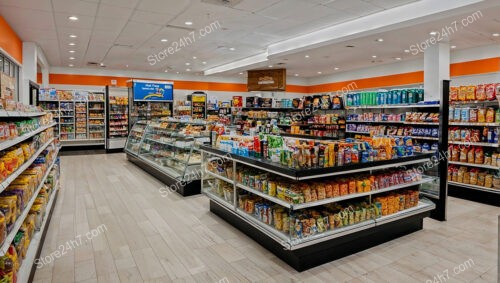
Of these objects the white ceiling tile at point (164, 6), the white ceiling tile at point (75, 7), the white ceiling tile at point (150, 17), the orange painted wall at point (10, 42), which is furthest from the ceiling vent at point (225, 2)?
the orange painted wall at point (10, 42)

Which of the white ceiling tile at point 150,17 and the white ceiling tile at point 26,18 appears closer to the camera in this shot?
the white ceiling tile at point 26,18

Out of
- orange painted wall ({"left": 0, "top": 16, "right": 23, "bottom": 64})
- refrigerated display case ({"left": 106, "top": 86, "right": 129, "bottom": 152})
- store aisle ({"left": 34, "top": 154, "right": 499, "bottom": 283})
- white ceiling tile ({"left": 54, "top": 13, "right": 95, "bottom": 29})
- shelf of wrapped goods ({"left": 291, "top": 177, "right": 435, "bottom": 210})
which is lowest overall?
store aisle ({"left": 34, "top": 154, "right": 499, "bottom": 283})

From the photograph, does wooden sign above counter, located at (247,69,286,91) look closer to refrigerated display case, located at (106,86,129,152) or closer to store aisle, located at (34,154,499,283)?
refrigerated display case, located at (106,86,129,152)

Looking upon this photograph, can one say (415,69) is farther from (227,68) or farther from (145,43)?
(145,43)

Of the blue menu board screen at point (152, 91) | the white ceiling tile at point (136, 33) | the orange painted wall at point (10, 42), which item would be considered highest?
the white ceiling tile at point (136, 33)

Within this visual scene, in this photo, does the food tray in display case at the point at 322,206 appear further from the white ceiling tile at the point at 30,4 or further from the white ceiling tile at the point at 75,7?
the white ceiling tile at the point at 30,4

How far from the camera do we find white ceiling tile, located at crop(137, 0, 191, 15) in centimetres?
540

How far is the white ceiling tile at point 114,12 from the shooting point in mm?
5677

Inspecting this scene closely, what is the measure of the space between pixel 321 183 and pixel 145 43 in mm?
7111

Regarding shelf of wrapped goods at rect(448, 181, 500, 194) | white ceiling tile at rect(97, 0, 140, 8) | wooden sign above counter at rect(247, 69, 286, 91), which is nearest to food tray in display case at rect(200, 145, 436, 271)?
shelf of wrapped goods at rect(448, 181, 500, 194)

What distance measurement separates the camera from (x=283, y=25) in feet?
22.9

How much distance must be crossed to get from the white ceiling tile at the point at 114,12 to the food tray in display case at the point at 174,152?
2.53m

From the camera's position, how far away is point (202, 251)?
12.1 ft

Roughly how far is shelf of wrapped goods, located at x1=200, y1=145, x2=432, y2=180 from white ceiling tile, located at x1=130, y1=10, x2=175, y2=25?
331 centimetres
